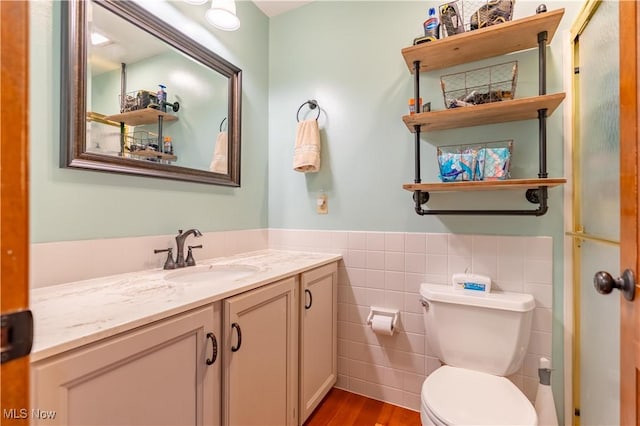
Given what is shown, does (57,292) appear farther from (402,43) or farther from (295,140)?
(402,43)

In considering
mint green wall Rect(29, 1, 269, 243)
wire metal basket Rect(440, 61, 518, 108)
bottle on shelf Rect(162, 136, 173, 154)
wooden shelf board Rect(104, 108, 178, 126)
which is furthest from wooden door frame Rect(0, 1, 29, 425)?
wire metal basket Rect(440, 61, 518, 108)

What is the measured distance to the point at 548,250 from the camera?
139cm

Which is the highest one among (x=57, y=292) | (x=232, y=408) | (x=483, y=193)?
(x=483, y=193)

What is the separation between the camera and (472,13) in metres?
1.48

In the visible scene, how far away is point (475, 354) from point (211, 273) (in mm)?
1317

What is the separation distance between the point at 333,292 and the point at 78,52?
5.28ft

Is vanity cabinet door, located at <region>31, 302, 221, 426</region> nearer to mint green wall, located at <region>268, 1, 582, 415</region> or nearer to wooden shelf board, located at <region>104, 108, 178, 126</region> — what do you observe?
wooden shelf board, located at <region>104, 108, 178, 126</region>

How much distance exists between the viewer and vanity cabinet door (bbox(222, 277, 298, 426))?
1.00 m

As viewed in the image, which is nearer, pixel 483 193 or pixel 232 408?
pixel 232 408

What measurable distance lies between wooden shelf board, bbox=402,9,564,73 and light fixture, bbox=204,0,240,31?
92 cm

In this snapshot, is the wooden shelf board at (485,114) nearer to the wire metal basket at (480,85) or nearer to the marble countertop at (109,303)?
the wire metal basket at (480,85)

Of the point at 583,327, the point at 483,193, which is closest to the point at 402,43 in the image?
the point at 483,193

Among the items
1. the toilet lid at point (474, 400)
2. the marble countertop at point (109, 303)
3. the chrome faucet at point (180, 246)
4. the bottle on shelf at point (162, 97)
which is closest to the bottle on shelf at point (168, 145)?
the bottle on shelf at point (162, 97)

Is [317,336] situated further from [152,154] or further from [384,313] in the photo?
[152,154]
